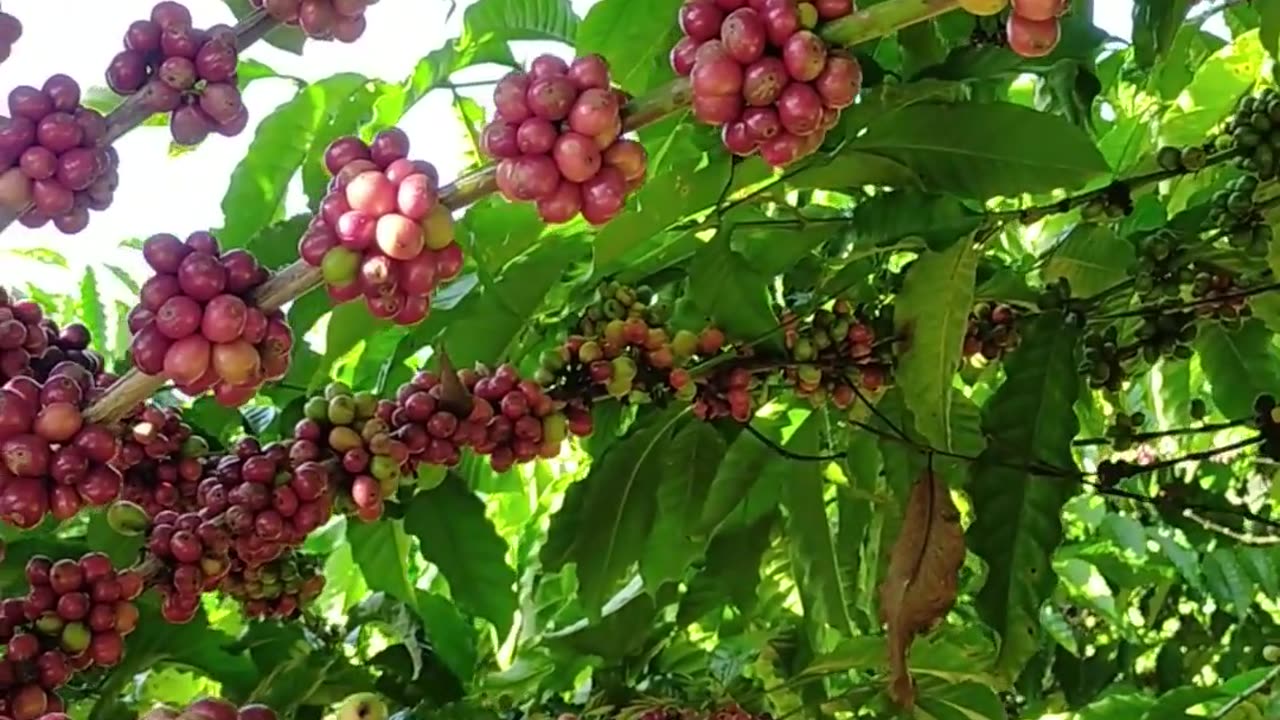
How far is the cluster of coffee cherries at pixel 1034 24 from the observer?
28.5 inches

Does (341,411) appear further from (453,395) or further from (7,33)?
(7,33)

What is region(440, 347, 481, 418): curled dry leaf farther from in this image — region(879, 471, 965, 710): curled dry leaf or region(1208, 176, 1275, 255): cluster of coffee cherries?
region(1208, 176, 1275, 255): cluster of coffee cherries

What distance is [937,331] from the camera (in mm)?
1279

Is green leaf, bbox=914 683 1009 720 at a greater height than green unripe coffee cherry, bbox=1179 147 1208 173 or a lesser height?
lesser

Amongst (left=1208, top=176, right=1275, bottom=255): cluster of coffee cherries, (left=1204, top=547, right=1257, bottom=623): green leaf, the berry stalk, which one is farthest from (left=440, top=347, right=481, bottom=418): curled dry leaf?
(left=1204, top=547, right=1257, bottom=623): green leaf

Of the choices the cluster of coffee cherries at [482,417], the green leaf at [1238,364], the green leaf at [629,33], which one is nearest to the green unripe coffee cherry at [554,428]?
the cluster of coffee cherries at [482,417]

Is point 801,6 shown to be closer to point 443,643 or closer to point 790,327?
point 790,327

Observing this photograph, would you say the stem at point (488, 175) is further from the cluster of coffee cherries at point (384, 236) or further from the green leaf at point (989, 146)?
the green leaf at point (989, 146)

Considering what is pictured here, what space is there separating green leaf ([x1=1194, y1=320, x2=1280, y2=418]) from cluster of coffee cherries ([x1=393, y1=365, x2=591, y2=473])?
91cm

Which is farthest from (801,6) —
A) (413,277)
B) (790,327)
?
(790,327)

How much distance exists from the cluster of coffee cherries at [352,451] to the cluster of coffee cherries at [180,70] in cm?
31

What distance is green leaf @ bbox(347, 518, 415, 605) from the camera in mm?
1561

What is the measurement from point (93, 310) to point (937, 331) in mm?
1132

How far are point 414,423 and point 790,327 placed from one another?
1.46 ft
